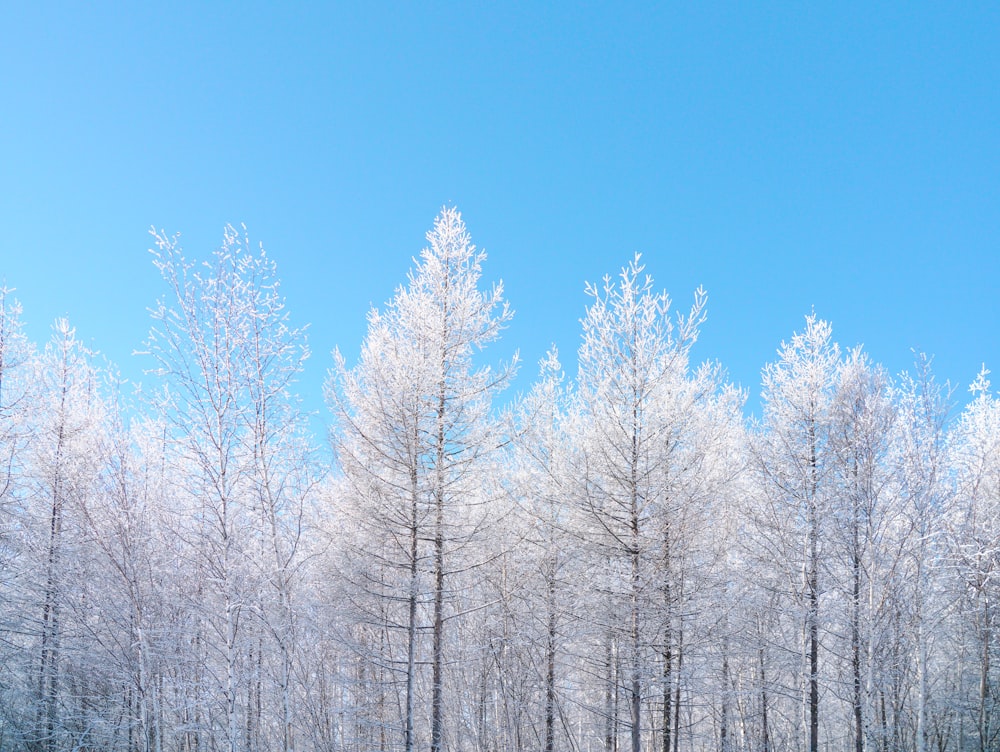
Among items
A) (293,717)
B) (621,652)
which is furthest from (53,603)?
(621,652)

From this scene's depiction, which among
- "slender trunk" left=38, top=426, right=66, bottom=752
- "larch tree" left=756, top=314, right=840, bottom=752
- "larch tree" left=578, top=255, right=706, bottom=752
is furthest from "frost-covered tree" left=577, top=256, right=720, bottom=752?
"slender trunk" left=38, top=426, right=66, bottom=752

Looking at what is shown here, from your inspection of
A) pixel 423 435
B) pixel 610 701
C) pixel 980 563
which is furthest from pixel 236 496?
pixel 980 563

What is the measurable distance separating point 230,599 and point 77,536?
5.98 meters

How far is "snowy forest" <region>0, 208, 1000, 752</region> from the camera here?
973 centimetres

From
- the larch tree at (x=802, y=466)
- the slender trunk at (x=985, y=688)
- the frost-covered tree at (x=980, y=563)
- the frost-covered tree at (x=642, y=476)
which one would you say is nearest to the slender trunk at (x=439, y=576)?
the frost-covered tree at (x=642, y=476)

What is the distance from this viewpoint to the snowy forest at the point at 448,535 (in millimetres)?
9734

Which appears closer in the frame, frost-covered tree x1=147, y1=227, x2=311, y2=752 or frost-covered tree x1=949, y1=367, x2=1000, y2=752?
frost-covered tree x1=147, y1=227, x2=311, y2=752

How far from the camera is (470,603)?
40.5ft

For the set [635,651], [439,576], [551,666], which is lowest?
[551,666]

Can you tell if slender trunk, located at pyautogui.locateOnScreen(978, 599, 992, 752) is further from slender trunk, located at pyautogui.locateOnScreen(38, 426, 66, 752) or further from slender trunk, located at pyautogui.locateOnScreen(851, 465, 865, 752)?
slender trunk, located at pyautogui.locateOnScreen(38, 426, 66, 752)

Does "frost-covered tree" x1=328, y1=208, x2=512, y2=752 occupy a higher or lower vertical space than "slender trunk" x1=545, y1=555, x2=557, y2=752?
higher

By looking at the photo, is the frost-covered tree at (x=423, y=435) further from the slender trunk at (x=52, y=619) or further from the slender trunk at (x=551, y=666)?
the slender trunk at (x=52, y=619)

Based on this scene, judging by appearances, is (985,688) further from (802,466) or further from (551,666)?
(551,666)

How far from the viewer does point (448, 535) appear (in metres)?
10.8
